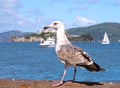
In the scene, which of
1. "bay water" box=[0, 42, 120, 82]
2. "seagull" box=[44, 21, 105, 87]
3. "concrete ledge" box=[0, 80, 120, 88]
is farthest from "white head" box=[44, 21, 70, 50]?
"bay water" box=[0, 42, 120, 82]

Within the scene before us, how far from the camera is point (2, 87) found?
7.89 metres

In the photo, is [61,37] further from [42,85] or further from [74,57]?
[42,85]

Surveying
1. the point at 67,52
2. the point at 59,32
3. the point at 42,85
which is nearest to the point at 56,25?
the point at 59,32

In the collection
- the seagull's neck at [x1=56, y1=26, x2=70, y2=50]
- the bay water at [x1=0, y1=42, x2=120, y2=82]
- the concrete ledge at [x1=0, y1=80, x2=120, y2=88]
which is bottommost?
the bay water at [x1=0, y1=42, x2=120, y2=82]

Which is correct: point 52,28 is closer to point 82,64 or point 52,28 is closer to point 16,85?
point 82,64

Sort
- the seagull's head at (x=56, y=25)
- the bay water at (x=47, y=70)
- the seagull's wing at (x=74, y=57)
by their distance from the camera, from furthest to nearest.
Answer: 1. the bay water at (x=47, y=70)
2. the seagull's head at (x=56, y=25)
3. the seagull's wing at (x=74, y=57)

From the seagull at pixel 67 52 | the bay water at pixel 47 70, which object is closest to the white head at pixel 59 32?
the seagull at pixel 67 52

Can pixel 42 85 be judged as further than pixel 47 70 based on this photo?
No

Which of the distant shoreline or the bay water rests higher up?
the distant shoreline

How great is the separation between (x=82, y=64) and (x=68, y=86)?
117 centimetres

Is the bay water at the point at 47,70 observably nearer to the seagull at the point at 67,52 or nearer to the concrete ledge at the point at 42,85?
the seagull at the point at 67,52

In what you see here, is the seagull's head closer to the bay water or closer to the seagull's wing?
the seagull's wing

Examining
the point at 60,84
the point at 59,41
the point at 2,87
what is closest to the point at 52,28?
the point at 59,41

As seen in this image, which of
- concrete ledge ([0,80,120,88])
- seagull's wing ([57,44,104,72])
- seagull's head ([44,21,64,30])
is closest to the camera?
concrete ledge ([0,80,120,88])
